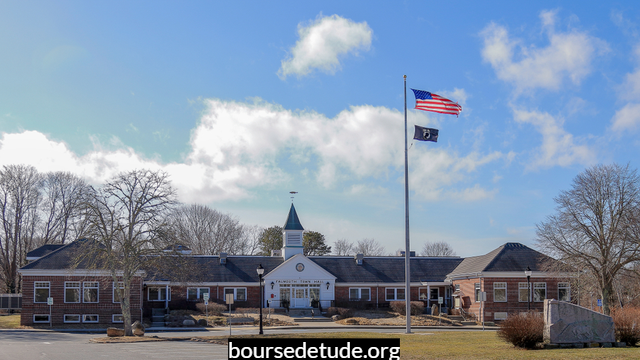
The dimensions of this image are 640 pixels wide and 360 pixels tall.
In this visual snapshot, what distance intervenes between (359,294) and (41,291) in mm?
27510

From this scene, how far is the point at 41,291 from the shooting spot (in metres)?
41.1

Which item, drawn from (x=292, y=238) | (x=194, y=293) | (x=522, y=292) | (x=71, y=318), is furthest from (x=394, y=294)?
(x=71, y=318)

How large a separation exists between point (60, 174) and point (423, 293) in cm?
4264

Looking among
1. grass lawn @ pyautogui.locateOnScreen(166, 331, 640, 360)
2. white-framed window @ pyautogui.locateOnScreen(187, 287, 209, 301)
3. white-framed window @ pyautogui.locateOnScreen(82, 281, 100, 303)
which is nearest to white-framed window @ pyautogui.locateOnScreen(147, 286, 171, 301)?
white-framed window @ pyautogui.locateOnScreen(187, 287, 209, 301)

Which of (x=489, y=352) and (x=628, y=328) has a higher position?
(x=628, y=328)

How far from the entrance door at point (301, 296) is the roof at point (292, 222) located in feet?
24.4

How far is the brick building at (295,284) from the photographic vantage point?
4125cm

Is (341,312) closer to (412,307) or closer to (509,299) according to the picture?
(412,307)

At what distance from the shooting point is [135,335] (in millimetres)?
32938

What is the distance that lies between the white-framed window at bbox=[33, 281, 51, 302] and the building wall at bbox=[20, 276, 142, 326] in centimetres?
15

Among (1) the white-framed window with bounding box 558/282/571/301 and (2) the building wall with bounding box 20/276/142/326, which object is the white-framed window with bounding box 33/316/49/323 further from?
(1) the white-framed window with bounding box 558/282/571/301

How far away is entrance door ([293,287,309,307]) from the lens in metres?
53.6

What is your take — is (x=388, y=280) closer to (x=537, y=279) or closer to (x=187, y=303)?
(x=537, y=279)

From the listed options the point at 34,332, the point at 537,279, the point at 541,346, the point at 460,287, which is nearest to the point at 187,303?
the point at 34,332
